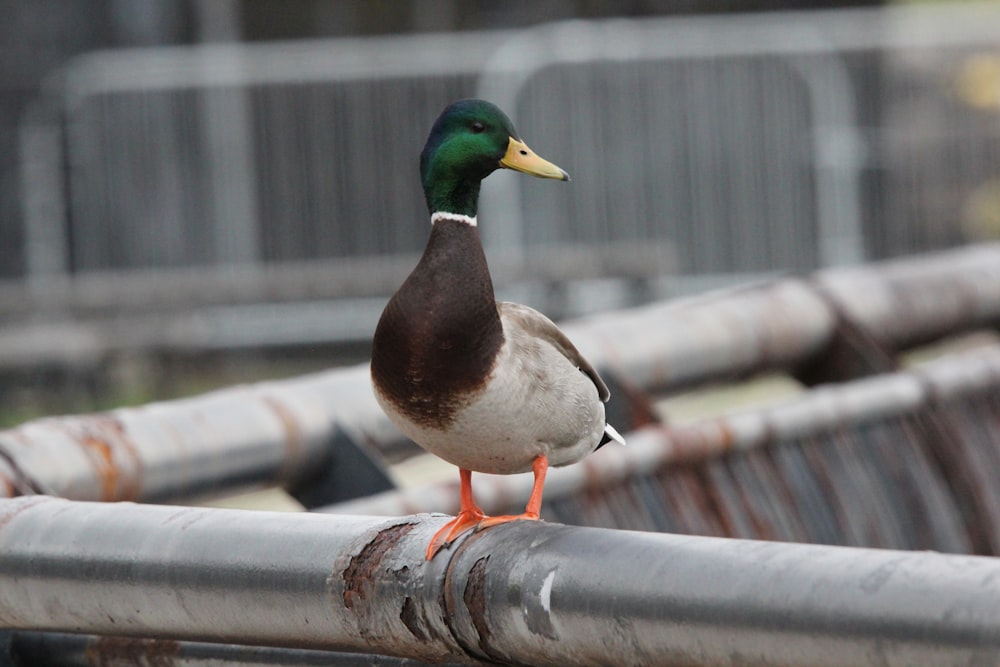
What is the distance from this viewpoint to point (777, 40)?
36.4ft

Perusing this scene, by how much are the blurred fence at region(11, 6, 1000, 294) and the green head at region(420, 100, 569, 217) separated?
904 centimetres

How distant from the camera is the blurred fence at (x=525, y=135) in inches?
436

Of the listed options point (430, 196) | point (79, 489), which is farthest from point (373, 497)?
point (430, 196)

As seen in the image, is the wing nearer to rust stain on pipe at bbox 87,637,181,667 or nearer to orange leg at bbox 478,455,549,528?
orange leg at bbox 478,455,549,528

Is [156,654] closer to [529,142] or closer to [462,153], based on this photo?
[462,153]

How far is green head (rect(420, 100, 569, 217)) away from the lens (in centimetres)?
182

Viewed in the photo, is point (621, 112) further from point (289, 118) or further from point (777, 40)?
point (289, 118)

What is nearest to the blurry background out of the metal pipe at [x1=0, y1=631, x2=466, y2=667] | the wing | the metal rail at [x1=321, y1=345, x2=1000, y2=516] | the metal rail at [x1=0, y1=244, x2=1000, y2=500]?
the metal rail at [x1=0, y1=244, x2=1000, y2=500]

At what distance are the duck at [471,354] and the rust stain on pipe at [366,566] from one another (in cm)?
13

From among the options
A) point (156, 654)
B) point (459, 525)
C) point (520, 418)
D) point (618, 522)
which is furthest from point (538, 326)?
point (618, 522)

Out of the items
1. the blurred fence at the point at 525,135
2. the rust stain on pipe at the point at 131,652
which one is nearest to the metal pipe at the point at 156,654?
the rust stain on pipe at the point at 131,652

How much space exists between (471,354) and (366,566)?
0.35m

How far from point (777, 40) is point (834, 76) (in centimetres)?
44

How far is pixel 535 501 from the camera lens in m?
1.73
